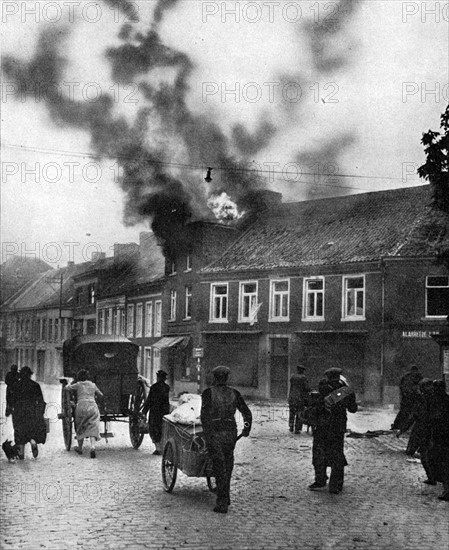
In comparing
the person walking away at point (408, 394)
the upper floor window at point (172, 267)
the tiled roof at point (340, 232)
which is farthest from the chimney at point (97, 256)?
the person walking away at point (408, 394)

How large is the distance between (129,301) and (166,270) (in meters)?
5.22

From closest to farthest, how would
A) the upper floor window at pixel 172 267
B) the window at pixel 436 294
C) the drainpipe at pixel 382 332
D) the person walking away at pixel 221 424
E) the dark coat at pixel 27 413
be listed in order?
the person walking away at pixel 221 424
the dark coat at pixel 27 413
the window at pixel 436 294
the drainpipe at pixel 382 332
the upper floor window at pixel 172 267

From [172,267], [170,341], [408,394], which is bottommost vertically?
[408,394]

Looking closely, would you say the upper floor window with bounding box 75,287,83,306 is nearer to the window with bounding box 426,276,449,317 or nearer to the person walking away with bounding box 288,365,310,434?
the window with bounding box 426,276,449,317

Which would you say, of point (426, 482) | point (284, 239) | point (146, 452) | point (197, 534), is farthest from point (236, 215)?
point (197, 534)

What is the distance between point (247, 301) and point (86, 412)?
20.4m

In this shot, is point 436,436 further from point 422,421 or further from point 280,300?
point 280,300

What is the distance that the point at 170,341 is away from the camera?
3544 centimetres

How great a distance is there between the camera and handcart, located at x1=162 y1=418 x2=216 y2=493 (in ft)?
28.2

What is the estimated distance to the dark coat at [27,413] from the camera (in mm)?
11758

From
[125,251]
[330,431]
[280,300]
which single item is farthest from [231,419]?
[125,251]

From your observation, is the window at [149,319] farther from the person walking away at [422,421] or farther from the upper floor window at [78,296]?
the person walking away at [422,421]

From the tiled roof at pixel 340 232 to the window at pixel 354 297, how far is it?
0.85 metres

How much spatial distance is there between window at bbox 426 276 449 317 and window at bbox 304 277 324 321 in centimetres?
457
